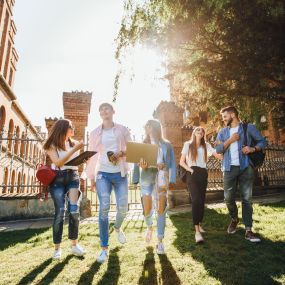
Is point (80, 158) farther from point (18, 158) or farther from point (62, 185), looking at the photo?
point (18, 158)

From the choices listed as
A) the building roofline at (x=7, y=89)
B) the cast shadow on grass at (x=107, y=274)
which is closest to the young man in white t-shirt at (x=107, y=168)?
the cast shadow on grass at (x=107, y=274)

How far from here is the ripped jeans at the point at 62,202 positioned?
385cm

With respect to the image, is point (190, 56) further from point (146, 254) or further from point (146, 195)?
point (146, 254)

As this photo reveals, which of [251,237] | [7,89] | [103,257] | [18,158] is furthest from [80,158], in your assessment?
→ [7,89]

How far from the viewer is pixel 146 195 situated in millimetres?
4203

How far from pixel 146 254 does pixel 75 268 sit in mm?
1006

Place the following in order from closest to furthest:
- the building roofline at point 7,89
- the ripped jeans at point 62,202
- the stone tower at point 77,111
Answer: the ripped jeans at point 62,202 → the stone tower at point 77,111 → the building roofline at point 7,89

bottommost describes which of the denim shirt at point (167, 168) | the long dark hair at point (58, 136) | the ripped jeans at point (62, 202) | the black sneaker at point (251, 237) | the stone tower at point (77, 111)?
the black sneaker at point (251, 237)

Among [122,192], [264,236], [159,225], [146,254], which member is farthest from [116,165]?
[264,236]

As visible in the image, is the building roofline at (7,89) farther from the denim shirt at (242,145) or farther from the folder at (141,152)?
the denim shirt at (242,145)

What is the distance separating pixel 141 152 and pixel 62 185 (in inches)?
49.2

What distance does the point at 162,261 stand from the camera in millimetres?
3508

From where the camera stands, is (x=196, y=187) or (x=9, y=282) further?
(x=196, y=187)

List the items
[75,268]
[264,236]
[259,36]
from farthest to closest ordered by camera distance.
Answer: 1. [259,36]
2. [264,236]
3. [75,268]
